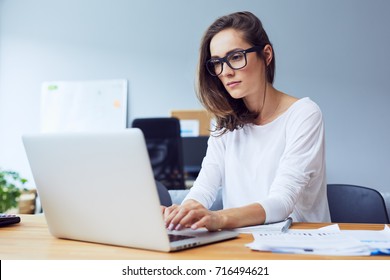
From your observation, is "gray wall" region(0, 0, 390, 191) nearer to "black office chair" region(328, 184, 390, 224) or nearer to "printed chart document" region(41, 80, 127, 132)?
"printed chart document" region(41, 80, 127, 132)

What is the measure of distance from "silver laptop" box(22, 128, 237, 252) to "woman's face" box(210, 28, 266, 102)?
0.64 metres

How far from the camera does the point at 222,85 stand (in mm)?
1766

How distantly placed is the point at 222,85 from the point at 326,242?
0.94 meters

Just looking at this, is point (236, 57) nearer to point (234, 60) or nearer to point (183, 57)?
point (234, 60)

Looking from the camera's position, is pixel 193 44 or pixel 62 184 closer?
pixel 62 184

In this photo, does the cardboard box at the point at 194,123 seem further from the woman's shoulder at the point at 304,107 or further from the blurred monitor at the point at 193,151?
the woman's shoulder at the point at 304,107

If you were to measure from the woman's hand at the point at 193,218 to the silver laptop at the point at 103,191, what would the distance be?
0.02 m

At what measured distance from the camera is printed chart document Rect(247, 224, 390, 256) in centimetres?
86

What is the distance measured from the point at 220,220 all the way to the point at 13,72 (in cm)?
446

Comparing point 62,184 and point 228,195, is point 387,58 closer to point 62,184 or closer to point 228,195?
point 228,195

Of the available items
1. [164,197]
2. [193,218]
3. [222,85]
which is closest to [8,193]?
[164,197]

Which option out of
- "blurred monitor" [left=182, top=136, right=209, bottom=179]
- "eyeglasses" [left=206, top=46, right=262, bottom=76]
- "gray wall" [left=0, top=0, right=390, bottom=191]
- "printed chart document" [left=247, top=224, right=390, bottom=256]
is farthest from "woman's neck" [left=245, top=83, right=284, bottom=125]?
"gray wall" [left=0, top=0, right=390, bottom=191]

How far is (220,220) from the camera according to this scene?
1.09 m
